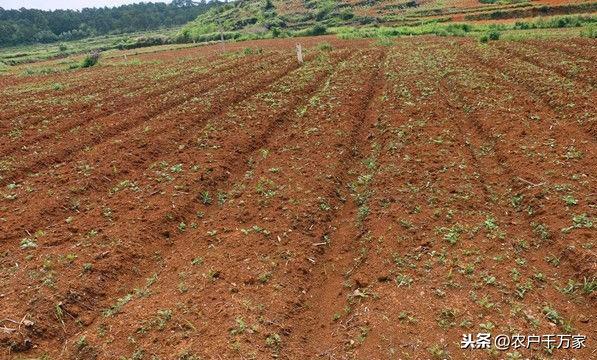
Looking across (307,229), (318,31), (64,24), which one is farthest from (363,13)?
(64,24)

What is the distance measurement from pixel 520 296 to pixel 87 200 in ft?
24.1

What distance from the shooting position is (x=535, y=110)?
1091 centimetres

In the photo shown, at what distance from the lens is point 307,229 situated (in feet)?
22.0

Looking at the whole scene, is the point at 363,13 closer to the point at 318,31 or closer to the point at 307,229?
the point at 318,31

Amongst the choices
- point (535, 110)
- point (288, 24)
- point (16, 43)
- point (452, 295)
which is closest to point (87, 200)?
point (452, 295)

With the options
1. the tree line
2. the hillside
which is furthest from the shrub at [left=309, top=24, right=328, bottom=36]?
the tree line

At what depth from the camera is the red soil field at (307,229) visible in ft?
15.4

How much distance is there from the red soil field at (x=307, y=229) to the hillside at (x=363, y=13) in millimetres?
35366

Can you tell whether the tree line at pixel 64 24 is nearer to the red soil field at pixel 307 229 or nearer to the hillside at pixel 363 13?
the hillside at pixel 363 13

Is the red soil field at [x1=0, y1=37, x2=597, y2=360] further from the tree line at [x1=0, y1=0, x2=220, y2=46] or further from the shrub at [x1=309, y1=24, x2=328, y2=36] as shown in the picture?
the tree line at [x1=0, y1=0, x2=220, y2=46]

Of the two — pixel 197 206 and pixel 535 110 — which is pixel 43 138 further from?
pixel 535 110

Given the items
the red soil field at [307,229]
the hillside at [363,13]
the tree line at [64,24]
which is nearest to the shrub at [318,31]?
the hillside at [363,13]

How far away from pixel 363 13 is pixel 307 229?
213 ft

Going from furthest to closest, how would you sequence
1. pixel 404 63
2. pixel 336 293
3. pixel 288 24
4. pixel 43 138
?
pixel 288 24 < pixel 404 63 < pixel 43 138 < pixel 336 293
